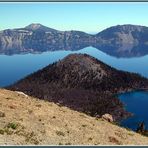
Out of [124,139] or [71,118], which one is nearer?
[124,139]

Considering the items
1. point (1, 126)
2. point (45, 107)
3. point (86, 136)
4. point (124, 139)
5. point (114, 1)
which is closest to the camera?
point (114, 1)

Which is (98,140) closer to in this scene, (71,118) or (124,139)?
(124,139)

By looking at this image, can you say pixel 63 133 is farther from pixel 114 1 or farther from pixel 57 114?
pixel 114 1

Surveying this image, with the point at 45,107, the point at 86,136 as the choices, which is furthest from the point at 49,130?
the point at 45,107

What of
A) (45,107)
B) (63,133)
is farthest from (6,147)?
(45,107)

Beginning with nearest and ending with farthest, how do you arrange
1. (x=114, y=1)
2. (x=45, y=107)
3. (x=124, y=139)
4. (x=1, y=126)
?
(x=114, y=1), (x=1, y=126), (x=124, y=139), (x=45, y=107)

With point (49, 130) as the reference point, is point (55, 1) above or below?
above
